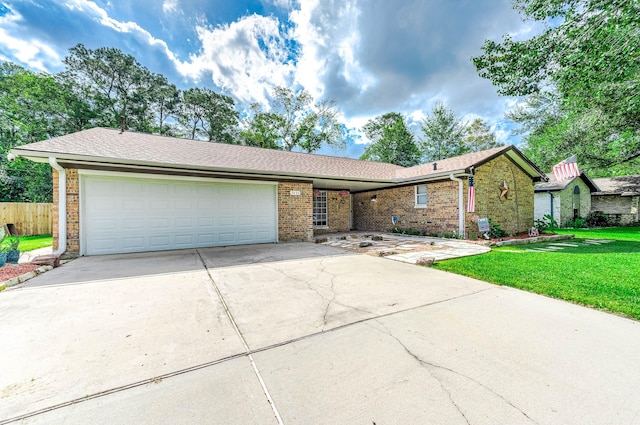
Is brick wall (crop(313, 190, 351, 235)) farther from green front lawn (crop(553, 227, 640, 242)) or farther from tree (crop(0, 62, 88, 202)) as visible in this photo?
tree (crop(0, 62, 88, 202))

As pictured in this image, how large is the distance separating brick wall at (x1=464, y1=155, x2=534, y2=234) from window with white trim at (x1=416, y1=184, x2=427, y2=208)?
193cm

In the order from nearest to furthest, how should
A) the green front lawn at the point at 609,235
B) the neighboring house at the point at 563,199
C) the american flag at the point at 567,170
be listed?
the green front lawn at the point at 609,235, the american flag at the point at 567,170, the neighboring house at the point at 563,199

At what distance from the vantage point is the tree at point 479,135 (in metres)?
28.5

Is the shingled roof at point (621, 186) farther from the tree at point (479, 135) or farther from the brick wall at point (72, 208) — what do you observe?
the brick wall at point (72, 208)

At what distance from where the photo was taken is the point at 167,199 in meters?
7.94

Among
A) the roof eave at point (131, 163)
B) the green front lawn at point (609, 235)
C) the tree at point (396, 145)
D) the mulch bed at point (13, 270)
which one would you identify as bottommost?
the green front lawn at point (609, 235)

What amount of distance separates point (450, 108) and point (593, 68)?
932 inches

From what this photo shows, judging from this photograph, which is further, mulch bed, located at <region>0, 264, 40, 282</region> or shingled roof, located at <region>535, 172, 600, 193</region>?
shingled roof, located at <region>535, 172, 600, 193</region>

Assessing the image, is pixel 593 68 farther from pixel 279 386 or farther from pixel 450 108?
pixel 450 108

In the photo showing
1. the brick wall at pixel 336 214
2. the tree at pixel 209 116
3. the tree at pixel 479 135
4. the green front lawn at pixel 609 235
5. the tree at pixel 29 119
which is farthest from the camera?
the tree at pixel 479 135

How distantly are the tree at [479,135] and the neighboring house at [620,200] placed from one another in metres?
11.2

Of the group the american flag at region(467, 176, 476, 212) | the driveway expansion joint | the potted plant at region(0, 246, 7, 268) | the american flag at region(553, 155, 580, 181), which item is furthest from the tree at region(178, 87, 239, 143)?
the american flag at region(553, 155, 580, 181)

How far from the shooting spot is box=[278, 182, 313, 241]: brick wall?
982cm

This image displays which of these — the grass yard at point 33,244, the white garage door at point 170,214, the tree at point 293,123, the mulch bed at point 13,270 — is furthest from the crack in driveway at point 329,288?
the tree at point 293,123
